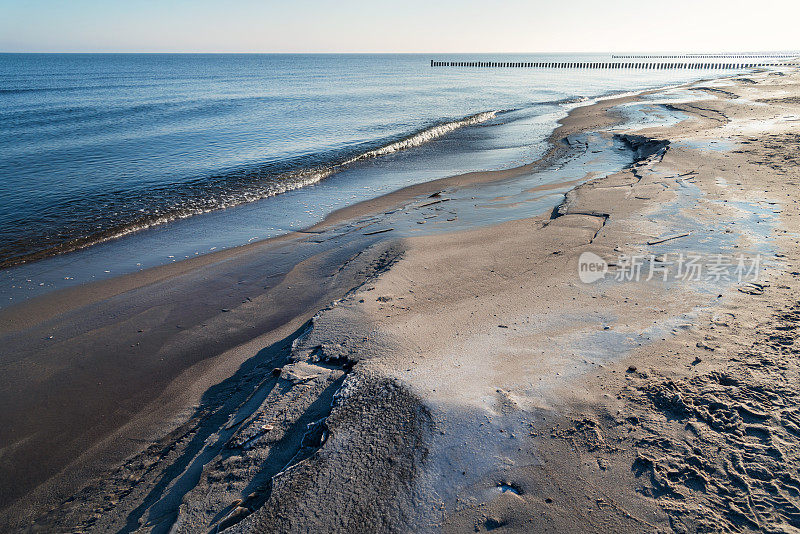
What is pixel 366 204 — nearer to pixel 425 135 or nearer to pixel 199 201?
pixel 199 201

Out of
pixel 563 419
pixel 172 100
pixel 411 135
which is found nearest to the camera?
pixel 563 419

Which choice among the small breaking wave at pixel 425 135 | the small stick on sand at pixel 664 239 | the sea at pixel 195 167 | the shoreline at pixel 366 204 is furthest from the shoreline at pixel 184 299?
the small breaking wave at pixel 425 135

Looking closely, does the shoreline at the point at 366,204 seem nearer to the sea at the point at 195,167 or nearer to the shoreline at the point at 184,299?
the shoreline at the point at 184,299

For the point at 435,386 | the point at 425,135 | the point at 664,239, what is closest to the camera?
the point at 435,386

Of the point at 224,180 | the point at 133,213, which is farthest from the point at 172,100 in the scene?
the point at 133,213

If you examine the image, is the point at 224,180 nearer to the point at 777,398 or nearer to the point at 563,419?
the point at 563,419

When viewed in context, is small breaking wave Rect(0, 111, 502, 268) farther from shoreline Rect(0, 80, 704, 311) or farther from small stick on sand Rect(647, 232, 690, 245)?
small stick on sand Rect(647, 232, 690, 245)

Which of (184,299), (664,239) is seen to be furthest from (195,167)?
(664,239)

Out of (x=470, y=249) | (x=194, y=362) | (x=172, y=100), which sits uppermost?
(x=172, y=100)

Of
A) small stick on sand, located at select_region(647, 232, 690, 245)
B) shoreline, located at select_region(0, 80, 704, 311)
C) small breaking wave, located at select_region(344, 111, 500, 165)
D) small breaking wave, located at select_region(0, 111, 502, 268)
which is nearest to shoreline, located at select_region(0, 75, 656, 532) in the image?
shoreline, located at select_region(0, 80, 704, 311)
